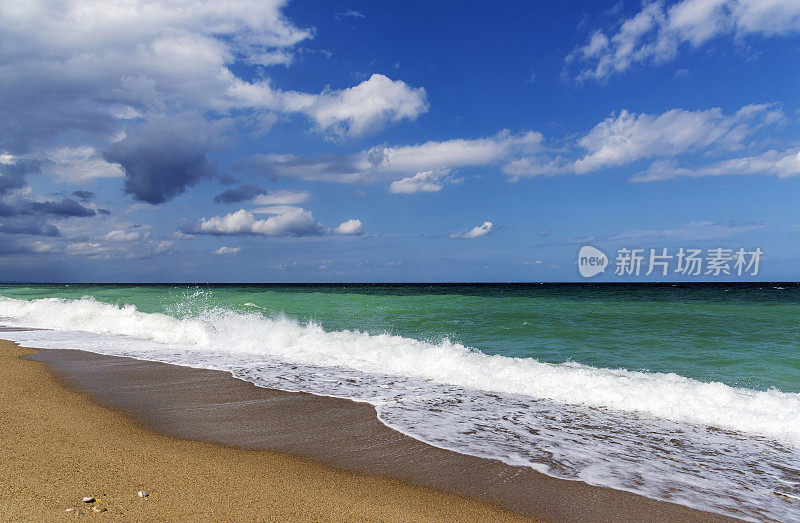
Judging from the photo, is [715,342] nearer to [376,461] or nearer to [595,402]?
[595,402]

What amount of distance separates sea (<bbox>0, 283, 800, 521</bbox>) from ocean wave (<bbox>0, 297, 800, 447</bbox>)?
33 mm

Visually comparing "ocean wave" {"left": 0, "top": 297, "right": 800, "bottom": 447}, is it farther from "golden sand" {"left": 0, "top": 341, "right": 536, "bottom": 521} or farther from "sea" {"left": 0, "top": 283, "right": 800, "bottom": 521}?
"golden sand" {"left": 0, "top": 341, "right": 536, "bottom": 521}

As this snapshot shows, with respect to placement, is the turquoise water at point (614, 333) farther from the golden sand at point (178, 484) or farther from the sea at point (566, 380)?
the golden sand at point (178, 484)

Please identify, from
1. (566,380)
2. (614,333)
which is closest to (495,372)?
(566,380)

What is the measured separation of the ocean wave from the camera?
6.15 metres

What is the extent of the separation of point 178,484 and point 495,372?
5.93m

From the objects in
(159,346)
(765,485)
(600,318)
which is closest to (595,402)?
(765,485)

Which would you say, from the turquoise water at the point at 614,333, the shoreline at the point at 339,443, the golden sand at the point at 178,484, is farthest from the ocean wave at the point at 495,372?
the golden sand at the point at 178,484

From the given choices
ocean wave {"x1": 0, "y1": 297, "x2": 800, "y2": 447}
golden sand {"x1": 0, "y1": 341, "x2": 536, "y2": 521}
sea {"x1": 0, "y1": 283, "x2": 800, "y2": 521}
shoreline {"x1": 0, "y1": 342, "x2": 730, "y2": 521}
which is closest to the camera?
golden sand {"x1": 0, "y1": 341, "x2": 536, "y2": 521}

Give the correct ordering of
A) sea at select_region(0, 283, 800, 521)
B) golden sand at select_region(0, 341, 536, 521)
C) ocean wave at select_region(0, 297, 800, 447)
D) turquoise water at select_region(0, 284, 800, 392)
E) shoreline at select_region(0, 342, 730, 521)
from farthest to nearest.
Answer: turquoise water at select_region(0, 284, 800, 392) → ocean wave at select_region(0, 297, 800, 447) → sea at select_region(0, 283, 800, 521) → shoreline at select_region(0, 342, 730, 521) → golden sand at select_region(0, 341, 536, 521)

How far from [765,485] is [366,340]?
8612 millimetres

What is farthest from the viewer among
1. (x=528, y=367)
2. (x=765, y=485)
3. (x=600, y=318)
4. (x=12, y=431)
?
(x=600, y=318)

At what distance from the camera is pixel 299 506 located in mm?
3160

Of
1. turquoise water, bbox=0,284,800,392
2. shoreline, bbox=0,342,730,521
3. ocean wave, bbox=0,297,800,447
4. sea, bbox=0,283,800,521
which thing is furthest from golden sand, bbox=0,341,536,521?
turquoise water, bbox=0,284,800,392
